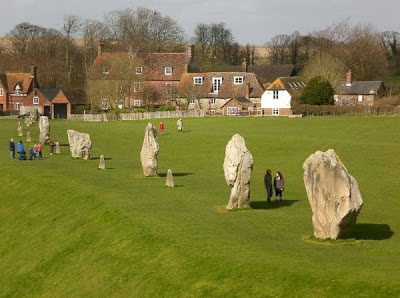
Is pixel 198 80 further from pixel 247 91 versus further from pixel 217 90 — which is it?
pixel 247 91

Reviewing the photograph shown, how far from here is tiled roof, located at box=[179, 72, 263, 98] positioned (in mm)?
117000

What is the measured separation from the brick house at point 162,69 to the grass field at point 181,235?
68.8m

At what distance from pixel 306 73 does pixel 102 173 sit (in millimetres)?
78953

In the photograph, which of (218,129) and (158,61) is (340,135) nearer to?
(218,129)

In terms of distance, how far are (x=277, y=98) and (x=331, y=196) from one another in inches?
3330

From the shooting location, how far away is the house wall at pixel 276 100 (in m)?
109

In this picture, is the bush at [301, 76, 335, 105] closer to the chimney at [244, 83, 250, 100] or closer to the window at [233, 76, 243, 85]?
the chimney at [244, 83, 250, 100]

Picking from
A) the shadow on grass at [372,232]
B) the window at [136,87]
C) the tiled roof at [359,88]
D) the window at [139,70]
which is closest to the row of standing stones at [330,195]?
the shadow on grass at [372,232]

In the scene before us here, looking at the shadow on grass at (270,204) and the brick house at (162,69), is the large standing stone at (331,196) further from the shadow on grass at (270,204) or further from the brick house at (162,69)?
the brick house at (162,69)

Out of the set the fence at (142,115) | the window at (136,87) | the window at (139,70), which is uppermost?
the window at (139,70)

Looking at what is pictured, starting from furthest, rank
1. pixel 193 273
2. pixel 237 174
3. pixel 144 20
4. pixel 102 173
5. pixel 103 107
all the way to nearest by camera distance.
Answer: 1. pixel 144 20
2. pixel 103 107
3. pixel 102 173
4. pixel 237 174
5. pixel 193 273

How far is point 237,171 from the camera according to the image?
3291 centimetres

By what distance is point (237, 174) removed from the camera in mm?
33031

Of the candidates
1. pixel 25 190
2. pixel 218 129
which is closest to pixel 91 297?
pixel 25 190
